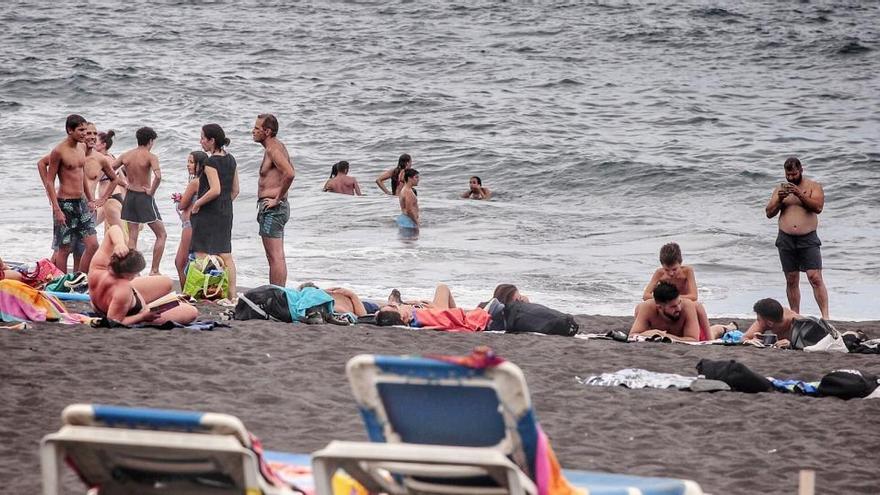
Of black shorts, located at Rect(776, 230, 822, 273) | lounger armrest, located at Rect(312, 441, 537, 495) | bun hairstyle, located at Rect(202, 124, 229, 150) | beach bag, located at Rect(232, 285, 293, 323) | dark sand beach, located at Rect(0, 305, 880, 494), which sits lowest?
dark sand beach, located at Rect(0, 305, 880, 494)

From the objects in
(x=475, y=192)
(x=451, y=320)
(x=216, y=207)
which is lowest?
(x=451, y=320)

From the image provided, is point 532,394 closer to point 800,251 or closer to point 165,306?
point 165,306

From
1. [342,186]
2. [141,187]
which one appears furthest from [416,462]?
[342,186]

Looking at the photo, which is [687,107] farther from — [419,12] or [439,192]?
[419,12]

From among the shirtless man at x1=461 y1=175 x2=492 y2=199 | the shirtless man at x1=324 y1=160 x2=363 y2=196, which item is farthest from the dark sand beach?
the shirtless man at x1=461 y1=175 x2=492 y2=199

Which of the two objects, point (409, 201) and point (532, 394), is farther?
point (409, 201)

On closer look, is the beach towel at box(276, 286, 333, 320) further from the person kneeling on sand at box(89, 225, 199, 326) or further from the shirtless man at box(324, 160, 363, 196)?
the shirtless man at box(324, 160, 363, 196)

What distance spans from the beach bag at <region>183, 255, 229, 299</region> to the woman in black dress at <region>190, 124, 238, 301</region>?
7 cm

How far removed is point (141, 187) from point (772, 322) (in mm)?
6463

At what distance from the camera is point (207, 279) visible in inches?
416

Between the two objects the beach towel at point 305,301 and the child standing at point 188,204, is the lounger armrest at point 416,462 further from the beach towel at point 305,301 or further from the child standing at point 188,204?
the child standing at point 188,204

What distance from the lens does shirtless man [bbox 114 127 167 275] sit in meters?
12.1

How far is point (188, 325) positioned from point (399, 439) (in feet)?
18.1

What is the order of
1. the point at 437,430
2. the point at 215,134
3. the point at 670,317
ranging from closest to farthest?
the point at 437,430, the point at 670,317, the point at 215,134
